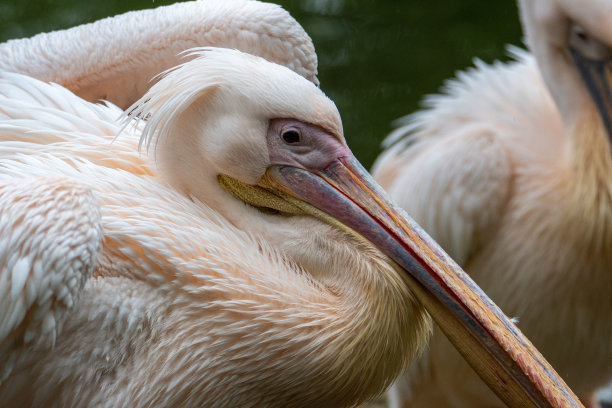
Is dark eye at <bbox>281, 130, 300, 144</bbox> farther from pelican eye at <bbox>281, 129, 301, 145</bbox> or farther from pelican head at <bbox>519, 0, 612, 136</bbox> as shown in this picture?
pelican head at <bbox>519, 0, 612, 136</bbox>

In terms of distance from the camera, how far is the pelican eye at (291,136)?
7.75 feet

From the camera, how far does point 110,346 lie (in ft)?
7.01

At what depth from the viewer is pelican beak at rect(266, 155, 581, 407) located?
7.38 feet

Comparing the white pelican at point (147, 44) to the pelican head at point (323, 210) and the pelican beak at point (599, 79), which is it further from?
the pelican beak at point (599, 79)

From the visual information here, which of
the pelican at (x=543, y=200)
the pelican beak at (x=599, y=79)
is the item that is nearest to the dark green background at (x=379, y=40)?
the pelican at (x=543, y=200)

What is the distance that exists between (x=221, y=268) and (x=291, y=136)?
14.5 inches

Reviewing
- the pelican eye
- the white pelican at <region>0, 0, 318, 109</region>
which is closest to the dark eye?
the pelican eye

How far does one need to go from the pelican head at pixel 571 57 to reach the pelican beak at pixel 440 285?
5.84ft

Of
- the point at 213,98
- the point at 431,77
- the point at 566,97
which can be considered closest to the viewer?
the point at 213,98

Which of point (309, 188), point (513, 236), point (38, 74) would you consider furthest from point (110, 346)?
point (513, 236)

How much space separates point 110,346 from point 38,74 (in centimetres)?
113

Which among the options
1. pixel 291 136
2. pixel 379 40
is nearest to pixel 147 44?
pixel 291 136

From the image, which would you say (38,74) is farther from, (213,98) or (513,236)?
(513,236)

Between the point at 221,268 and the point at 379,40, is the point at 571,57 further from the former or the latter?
the point at 379,40
